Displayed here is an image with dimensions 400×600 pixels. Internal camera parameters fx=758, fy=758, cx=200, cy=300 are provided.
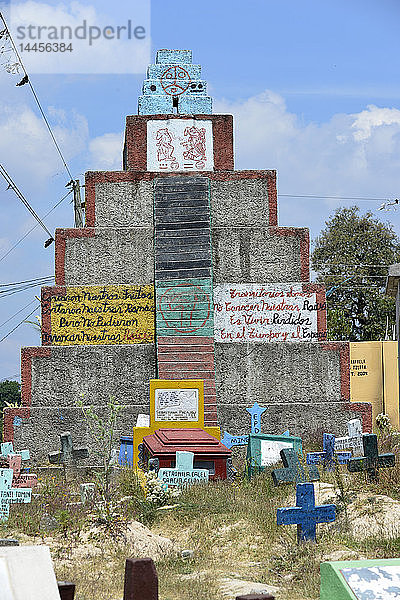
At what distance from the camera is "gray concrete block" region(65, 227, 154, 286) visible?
22562 millimetres

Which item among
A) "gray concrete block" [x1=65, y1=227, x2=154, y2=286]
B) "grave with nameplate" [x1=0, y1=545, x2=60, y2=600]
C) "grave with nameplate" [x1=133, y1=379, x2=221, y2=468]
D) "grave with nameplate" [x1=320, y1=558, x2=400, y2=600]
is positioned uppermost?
"gray concrete block" [x1=65, y1=227, x2=154, y2=286]

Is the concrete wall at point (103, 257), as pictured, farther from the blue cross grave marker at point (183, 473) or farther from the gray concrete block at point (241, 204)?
the blue cross grave marker at point (183, 473)

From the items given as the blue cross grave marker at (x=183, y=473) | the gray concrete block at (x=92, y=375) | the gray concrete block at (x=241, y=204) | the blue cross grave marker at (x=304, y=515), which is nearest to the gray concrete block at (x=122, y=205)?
the gray concrete block at (x=241, y=204)

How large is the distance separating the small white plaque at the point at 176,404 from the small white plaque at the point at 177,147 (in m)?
7.91

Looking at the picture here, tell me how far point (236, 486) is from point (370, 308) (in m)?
29.1

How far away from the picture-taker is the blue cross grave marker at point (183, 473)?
15039mm

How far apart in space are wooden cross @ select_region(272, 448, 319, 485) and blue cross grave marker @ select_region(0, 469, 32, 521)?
4.55m

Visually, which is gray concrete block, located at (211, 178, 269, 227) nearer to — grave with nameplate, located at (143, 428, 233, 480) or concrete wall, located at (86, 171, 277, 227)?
concrete wall, located at (86, 171, 277, 227)

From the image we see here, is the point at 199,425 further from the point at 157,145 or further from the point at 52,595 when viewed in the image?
the point at 52,595

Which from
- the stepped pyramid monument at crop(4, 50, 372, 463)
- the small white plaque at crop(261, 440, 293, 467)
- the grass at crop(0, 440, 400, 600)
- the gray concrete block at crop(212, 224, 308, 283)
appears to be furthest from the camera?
the gray concrete block at crop(212, 224, 308, 283)

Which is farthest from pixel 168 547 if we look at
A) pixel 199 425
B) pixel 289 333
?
pixel 289 333

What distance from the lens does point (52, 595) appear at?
5.32m

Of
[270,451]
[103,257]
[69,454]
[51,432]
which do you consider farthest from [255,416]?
[103,257]

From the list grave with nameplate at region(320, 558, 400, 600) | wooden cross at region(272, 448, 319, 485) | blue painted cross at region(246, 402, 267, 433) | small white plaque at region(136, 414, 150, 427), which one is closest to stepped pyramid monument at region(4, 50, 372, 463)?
blue painted cross at region(246, 402, 267, 433)
